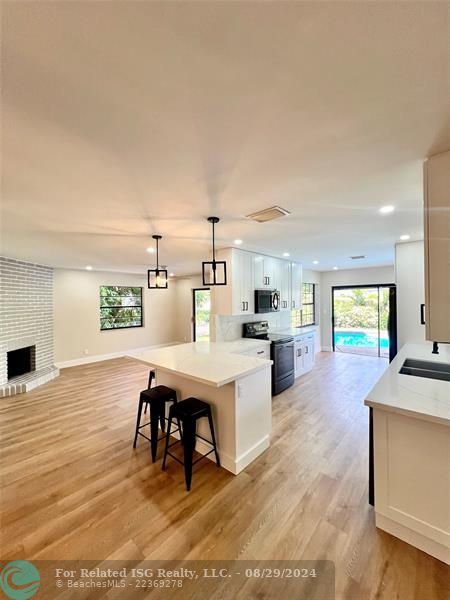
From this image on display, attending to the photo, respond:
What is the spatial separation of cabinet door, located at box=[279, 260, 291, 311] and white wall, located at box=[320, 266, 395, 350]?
2908mm

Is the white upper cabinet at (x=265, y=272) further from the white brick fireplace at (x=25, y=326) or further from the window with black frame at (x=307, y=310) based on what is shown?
the white brick fireplace at (x=25, y=326)

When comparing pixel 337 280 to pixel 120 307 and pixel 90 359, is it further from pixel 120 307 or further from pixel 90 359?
pixel 90 359

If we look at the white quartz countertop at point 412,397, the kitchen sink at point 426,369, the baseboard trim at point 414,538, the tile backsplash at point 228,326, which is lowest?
the baseboard trim at point 414,538

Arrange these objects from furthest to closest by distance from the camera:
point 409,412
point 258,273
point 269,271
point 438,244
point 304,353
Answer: point 304,353 < point 269,271 < point 258,273 < point 409,412 < point 438,244

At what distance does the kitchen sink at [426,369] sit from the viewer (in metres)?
2.54

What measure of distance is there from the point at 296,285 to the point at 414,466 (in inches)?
188

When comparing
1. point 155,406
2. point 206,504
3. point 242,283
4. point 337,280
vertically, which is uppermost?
point 337,280

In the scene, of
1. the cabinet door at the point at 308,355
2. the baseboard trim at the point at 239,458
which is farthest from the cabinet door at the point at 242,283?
the baseboard trim at the point at 239,458

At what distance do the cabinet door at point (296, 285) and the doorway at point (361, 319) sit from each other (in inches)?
94.3

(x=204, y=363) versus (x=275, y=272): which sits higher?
(x=275, y=272)

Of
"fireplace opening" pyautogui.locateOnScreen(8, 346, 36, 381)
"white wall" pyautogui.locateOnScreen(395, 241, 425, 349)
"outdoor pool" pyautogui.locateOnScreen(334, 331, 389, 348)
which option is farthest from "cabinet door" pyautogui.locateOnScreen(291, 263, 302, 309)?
"fireplace opening" pyautogui.locateOnScreen(8, 346, 36, 381)

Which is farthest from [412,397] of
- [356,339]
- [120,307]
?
[120,307]

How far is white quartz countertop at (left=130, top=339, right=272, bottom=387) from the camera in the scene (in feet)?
7.21

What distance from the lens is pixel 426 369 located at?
109 inches
